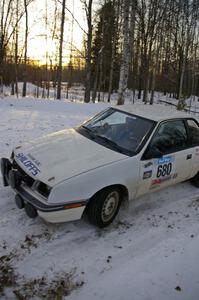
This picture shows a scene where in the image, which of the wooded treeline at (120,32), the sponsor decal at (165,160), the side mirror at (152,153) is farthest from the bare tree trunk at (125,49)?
the side mirror at (152,153)

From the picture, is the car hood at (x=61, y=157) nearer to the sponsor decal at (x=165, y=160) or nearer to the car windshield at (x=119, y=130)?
the car windshield at (x=119, y=130)

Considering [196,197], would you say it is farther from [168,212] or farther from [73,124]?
[73,124]

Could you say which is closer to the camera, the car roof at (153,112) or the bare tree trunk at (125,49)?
the car roof at (153,112)

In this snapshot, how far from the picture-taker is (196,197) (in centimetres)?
516

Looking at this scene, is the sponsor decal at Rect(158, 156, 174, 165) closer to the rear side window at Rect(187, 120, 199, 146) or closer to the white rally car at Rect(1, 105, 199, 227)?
the white rally car at Rect(1, 105, 199, 227)

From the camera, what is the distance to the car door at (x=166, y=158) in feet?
14.0

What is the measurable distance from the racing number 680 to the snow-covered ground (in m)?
0.56

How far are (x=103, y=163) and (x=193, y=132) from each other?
6.95 feet

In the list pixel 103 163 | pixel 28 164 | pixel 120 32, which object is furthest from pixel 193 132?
pixel 120 32

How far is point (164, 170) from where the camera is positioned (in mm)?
4516

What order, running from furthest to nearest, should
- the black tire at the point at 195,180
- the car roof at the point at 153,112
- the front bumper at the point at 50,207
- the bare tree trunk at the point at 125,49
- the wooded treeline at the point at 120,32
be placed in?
1. the wooded treeline at the point at 120,32
2. the bare tree trunk at the point at 125,49
3. the black tire at the point at 195,180
4. the car roof at the point at 153,112
5. the front bumper at the point at 50,207

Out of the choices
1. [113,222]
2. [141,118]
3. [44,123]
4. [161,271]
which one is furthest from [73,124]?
[161,271]

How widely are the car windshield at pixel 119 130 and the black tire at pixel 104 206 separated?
0.63 meters

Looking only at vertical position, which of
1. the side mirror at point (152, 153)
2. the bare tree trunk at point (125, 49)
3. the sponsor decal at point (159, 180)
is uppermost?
the bare tree trunk at point (125, 49)
